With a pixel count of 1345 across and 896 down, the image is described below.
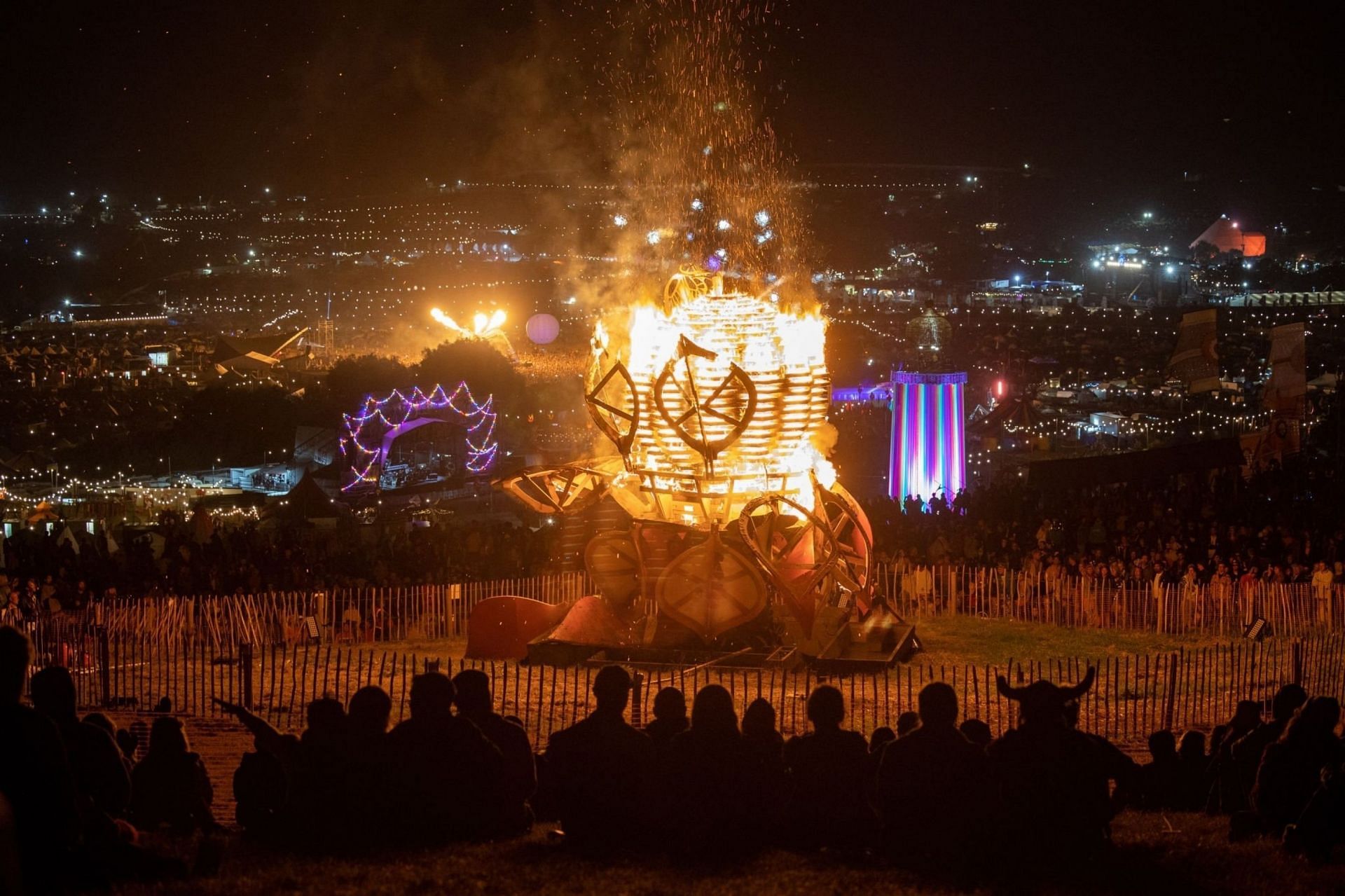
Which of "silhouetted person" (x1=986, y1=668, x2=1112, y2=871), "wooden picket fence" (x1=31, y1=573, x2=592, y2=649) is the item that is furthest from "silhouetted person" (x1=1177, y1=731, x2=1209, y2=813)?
"wooden picket fence" (x1=31, y1=573, x2=592, y2=649)

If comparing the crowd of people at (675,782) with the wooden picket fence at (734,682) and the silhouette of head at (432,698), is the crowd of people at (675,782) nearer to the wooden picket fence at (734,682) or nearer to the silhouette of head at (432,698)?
the silhouette of head at (432,698)

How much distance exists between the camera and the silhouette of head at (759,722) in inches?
322

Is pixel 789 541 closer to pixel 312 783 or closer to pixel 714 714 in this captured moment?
pixel 714 714

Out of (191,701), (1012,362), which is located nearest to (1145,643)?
(191,701)

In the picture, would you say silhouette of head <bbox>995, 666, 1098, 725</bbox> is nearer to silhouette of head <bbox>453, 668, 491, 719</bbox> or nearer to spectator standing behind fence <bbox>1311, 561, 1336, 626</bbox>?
silhouette of head <bbox>453, 668, 491, 719</bbox>

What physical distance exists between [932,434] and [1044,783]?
77.2 feet

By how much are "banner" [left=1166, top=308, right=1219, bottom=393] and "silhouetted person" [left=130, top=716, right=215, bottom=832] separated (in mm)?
29044

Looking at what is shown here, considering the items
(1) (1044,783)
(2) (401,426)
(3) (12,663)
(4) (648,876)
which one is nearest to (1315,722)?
(1) (1044,783)

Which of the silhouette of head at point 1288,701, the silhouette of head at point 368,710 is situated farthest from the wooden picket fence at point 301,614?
the silhouette of head at point 1288,701

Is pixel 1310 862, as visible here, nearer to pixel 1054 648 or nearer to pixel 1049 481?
pixel 1054 648

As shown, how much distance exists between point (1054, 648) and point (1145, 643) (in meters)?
1.22

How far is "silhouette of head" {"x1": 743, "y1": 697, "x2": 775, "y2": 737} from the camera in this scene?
8.19 m

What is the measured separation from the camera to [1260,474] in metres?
25.1

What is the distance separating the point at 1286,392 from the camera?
27828 mm
